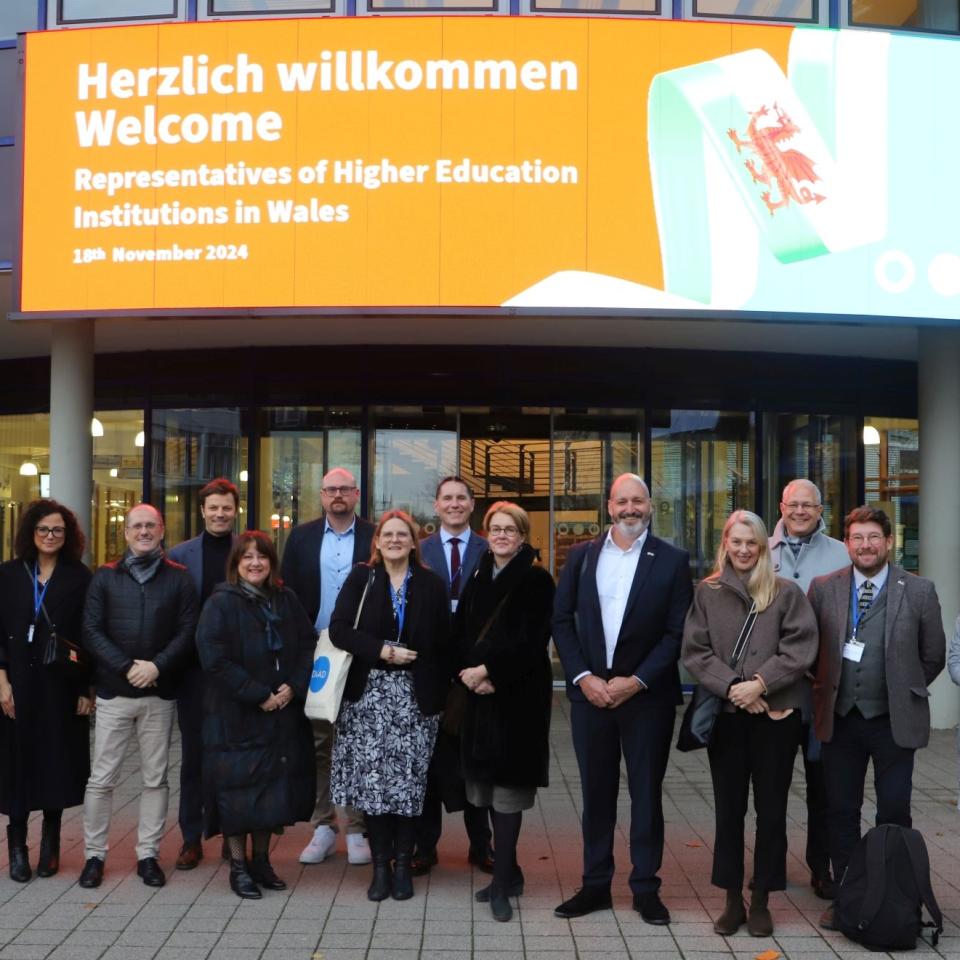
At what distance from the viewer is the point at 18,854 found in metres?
5.65

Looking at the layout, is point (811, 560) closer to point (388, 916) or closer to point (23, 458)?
point (388, 916)

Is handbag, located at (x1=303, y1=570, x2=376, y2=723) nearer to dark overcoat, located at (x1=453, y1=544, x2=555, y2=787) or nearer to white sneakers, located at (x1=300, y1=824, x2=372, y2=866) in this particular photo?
dark overcoat, located at (x1=453, y1=544, x2=555, y2=787)

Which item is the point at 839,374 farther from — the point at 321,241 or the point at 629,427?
the point at 321,241

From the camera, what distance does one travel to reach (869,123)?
9062mm

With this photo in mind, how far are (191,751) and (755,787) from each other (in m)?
2.82

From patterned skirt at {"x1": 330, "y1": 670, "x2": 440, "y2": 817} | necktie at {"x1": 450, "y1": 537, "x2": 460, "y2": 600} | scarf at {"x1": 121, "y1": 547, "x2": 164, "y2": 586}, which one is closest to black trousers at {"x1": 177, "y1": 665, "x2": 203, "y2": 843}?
scarf at {"x1": 121, "y1": 547, "x2": 164, "y2": 586}

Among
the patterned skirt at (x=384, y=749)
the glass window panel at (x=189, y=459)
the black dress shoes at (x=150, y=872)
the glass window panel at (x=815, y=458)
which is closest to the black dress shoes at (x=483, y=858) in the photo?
the patterned skirt at (x=384, y=749)

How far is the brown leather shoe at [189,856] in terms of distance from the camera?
5.83m

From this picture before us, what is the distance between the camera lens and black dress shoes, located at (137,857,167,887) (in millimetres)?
5531

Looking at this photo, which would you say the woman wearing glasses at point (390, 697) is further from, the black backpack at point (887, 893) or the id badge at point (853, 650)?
the black backpack at point (887, 893)

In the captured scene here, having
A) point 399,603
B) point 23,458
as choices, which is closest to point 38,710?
point 399,603

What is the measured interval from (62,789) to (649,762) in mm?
2789

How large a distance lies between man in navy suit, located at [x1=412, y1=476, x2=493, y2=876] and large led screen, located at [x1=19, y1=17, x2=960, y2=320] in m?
3.18

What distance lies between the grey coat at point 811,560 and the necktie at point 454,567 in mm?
1580
